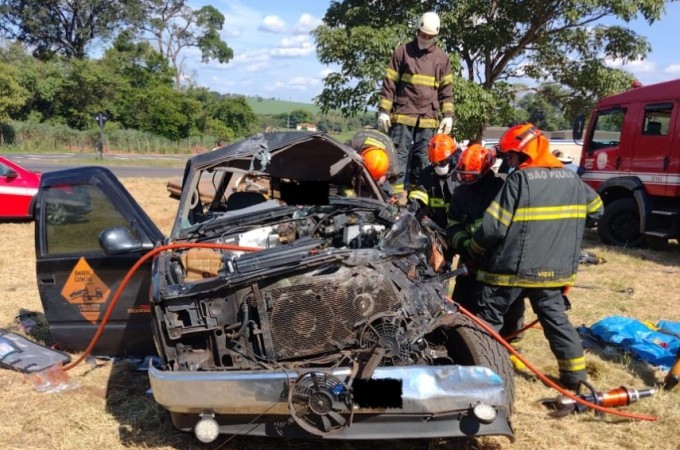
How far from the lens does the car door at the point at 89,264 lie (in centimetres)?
400

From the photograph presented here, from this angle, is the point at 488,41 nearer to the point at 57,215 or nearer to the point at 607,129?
the point at 607,129

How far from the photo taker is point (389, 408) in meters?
2.61

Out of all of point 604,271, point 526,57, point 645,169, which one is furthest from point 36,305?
point 526,57

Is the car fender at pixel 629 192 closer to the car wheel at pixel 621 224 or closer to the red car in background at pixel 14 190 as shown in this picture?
the car wheel at pixel 621 224

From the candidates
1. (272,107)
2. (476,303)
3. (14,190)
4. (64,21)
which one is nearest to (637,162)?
(476,303)

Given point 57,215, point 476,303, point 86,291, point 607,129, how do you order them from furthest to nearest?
point 607,129, point 57,215, point 86,291, point 476,303

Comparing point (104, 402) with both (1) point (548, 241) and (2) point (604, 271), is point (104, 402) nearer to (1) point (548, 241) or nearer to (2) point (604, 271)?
(1) point (548, 241)

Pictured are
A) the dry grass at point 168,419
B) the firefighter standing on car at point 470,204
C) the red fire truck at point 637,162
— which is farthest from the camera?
the red fire truck at point 637,162

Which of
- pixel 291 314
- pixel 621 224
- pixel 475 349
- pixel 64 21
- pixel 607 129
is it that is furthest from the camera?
pixel 64 21

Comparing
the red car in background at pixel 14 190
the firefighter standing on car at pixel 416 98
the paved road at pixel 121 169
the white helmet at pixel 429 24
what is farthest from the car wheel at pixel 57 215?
the paved road at pixel 121 169

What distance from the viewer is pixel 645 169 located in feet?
28.0

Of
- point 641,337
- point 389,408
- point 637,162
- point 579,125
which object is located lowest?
point 641,337

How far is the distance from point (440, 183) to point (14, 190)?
8278 millimetres

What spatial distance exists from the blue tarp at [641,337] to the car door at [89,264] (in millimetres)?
3467
